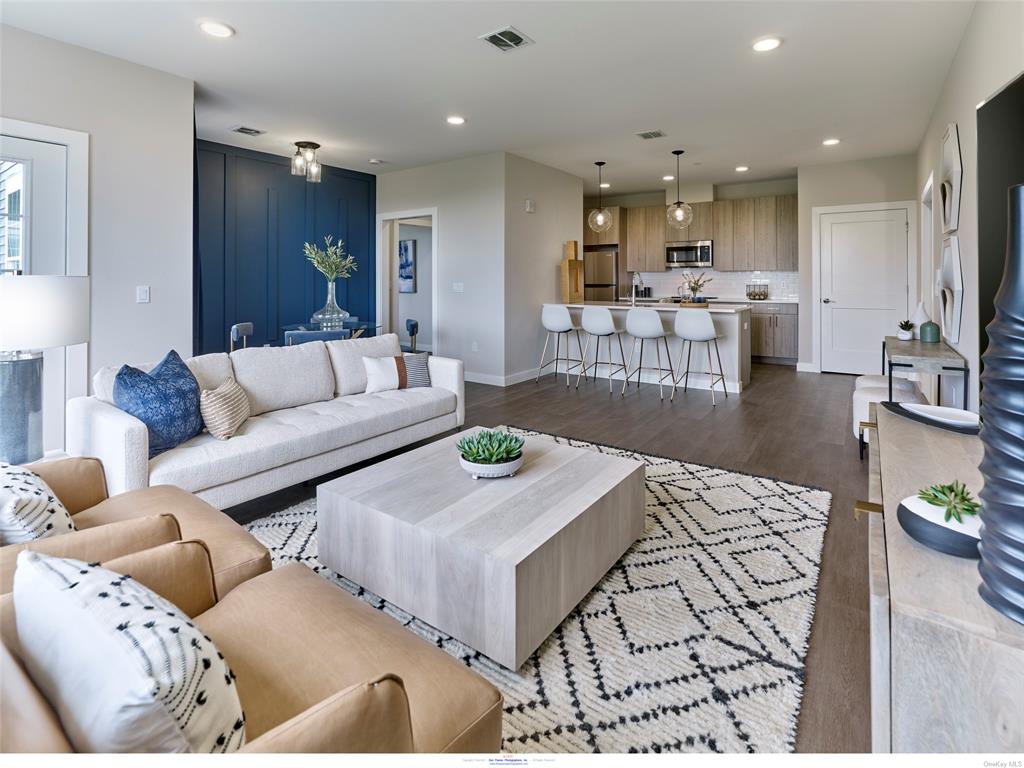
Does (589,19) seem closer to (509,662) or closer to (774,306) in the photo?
(509,662)

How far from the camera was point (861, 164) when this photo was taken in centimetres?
673

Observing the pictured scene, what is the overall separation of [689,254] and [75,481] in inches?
331

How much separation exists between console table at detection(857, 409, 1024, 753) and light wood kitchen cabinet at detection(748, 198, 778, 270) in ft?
26.2

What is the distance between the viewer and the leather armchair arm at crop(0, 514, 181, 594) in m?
1.25

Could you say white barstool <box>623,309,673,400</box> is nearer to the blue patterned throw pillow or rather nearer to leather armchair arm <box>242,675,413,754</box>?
the blue patterned throw pillow

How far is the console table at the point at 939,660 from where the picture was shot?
790 mm

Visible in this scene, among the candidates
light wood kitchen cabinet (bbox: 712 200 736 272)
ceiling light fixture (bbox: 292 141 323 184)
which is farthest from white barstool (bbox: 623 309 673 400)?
ceiling light fixture (bbox: 292 141 323 184)

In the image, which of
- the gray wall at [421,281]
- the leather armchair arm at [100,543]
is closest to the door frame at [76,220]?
the leather armchair arm at [100,543]

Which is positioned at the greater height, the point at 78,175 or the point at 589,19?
the point at 589,19

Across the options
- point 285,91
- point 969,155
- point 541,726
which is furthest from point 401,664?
point 285,91

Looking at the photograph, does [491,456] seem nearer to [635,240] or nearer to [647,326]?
[647,326]

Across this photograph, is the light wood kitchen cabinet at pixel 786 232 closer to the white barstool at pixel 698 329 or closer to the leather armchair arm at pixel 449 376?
the white barstool at pixel 698 329

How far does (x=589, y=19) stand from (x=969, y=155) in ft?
7.58

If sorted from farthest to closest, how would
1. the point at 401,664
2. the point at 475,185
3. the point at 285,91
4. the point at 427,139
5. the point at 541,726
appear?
the point at 475,185, the point at 427,139, the point at 285,91, the point at 541,726, the point at 401,664
